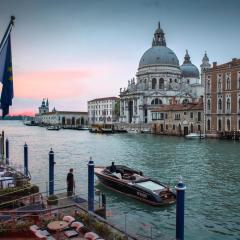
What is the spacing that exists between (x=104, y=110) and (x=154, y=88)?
32.5 m

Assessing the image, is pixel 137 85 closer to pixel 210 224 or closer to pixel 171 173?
pixel 171 173

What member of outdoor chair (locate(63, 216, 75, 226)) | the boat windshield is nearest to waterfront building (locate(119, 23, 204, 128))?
the boat windshield

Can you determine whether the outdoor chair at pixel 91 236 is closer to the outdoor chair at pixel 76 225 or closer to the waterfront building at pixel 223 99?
the outdoor chair at pixel 76 225

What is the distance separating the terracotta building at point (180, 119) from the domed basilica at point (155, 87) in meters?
25.8

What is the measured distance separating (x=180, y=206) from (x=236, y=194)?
8.26 metres

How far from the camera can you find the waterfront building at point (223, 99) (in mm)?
57162

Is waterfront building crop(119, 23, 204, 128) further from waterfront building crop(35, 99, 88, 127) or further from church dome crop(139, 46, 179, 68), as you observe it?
waterfront building crop(35, 99, 88, 127)

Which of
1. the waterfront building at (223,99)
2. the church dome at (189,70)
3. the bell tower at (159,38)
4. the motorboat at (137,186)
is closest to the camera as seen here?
the motorboat at (137,186)

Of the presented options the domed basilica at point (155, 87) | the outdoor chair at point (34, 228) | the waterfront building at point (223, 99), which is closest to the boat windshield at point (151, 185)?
the outdoor chair at point (34, 228)

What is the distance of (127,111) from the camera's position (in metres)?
112

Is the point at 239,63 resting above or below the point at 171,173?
above

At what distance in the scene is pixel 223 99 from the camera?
59.7 metres

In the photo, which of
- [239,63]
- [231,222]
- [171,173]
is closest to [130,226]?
[231,222]

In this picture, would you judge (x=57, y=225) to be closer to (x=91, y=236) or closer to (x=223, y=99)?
(x=91, y=236)
